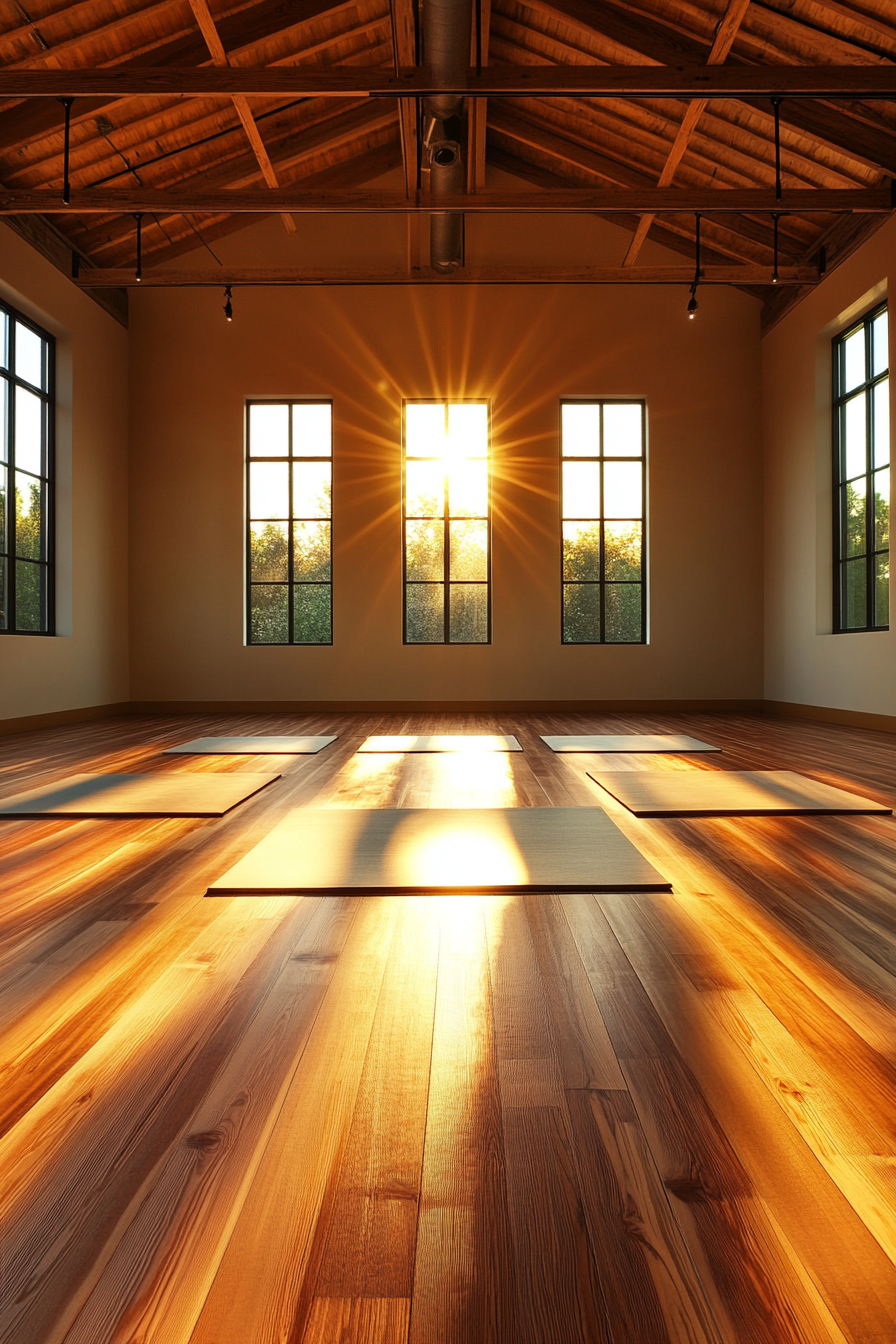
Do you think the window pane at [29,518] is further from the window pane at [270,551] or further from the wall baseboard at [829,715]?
the wall baseboard at [829,715]

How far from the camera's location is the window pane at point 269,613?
30.8 feet

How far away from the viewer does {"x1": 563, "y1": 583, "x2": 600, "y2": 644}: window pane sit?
30.7 ft

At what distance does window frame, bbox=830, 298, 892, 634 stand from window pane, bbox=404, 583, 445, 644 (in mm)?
3863

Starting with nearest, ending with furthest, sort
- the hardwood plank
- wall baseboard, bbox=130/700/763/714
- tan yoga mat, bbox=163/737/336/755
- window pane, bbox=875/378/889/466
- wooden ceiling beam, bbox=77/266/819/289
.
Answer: the hardwood plank < tan yoga mat, bbox=163/737/336/755 < window pane, bbox=875/378/889/466 < wooden ceiling beam, bbox=77/266/819/289 < wall baseboard, bbox=130/700/763/714

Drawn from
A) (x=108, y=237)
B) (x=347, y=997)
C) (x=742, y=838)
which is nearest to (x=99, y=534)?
(x=108, y=237)

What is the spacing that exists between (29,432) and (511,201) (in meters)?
4.49

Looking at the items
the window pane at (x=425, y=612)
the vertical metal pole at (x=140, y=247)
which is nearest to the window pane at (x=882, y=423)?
the window pane at (x=425, y=612)

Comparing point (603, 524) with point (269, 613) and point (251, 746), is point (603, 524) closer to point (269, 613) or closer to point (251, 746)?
point (269, 613)

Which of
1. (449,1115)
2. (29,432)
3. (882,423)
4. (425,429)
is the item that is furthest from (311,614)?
(449,1115)

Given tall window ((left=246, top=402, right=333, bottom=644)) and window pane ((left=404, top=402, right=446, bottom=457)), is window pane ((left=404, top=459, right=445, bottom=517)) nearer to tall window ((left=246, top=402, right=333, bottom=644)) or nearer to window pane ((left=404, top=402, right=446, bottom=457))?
window pane ((left=404, top=402, right=446, bottom=457))

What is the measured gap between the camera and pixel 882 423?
7.16 meters

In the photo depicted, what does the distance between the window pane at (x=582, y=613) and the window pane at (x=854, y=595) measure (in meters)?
2.48

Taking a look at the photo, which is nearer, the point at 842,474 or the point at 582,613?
the point at 842,474

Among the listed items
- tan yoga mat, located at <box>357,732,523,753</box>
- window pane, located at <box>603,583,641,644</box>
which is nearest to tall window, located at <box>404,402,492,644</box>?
window pane, located at <box>603,583,641,644</box>
